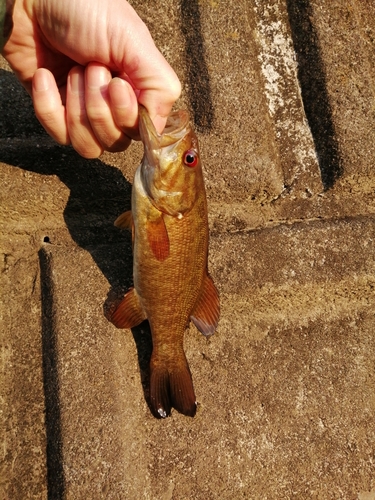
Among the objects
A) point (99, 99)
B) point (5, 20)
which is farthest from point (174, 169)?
point (5, 20)

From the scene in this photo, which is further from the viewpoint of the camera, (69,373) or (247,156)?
(247,156)

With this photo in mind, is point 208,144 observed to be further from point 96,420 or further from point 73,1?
point 96,420

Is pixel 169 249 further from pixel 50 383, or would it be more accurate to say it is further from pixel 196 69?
pixel 196 69

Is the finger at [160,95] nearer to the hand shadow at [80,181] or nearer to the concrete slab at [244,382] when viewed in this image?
the hand shadow at [80,181]

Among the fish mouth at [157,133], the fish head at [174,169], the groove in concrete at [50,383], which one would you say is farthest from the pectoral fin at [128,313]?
the fish mouth at [157,133]

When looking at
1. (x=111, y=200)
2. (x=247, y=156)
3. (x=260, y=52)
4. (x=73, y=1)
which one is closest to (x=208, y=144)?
(x=247, y=156)
